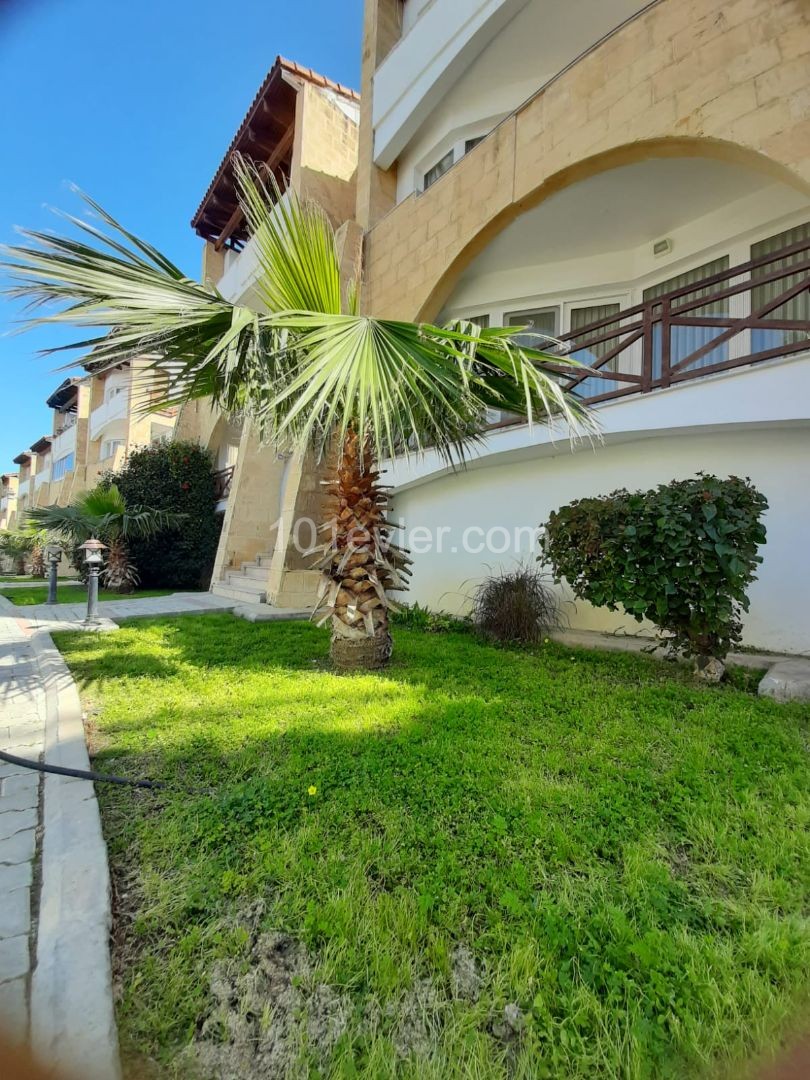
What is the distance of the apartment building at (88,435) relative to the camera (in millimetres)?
21036

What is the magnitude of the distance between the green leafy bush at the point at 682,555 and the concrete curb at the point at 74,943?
13.7ft

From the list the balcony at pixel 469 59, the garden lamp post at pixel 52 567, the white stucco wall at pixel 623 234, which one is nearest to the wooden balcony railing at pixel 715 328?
the white stucco wall at pixel 623 234

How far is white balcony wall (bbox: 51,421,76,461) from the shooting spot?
96.7 feet

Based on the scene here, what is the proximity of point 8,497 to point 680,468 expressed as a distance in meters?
57.7

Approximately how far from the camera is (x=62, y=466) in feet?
104

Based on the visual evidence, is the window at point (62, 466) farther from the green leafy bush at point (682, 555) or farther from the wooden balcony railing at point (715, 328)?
the green leafy bush at point (682, 555)

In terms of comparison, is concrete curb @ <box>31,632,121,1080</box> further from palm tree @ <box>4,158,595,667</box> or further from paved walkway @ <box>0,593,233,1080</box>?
palm tree @ <box>4,158,595,667</box>

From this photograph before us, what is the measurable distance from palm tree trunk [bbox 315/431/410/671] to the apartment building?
11.7m

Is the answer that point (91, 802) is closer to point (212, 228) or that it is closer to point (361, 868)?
point (361, 868)

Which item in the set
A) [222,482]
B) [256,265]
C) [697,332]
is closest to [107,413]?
[222,482]

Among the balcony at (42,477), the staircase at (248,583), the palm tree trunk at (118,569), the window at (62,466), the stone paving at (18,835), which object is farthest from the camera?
the balcony at (42,477)

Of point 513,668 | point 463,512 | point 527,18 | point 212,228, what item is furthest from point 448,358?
point 212,228

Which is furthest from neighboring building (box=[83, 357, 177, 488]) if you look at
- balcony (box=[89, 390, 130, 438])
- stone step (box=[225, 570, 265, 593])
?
stone step (box=[225, 570, 265, 593])

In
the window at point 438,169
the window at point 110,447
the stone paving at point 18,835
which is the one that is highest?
the window at point 438,169
